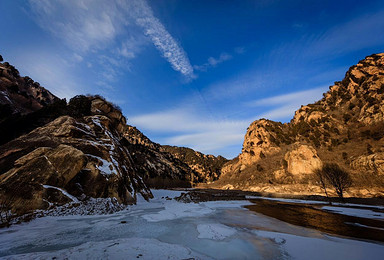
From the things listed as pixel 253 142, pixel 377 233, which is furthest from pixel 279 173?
pixel 377 233

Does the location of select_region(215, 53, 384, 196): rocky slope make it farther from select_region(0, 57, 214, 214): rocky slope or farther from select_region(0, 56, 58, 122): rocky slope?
select_region(0, 56, 58, 122): rocky slope

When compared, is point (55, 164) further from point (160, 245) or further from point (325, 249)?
point (325, 249)

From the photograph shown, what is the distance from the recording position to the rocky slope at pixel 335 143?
3822 centimetres

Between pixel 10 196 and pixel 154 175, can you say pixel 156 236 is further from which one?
pixel 154 175

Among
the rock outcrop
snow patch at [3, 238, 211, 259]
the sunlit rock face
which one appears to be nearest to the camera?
snow patch at [3, 238, 211, 259]

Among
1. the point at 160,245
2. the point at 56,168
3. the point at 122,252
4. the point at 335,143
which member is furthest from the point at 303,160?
the point at 56,168

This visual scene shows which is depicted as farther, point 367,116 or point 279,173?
point 279,173

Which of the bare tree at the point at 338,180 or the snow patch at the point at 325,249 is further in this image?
the bare tree at the point at 338,180

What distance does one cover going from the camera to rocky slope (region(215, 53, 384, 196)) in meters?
38.2

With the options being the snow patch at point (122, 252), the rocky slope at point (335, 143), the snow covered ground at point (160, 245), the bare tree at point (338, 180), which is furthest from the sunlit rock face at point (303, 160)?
the snow patch at point (122, 252)

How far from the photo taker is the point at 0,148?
1332cm

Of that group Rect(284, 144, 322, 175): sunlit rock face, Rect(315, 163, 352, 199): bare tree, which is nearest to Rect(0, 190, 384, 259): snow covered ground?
Rect(315, 163, 352, 199): bare tree

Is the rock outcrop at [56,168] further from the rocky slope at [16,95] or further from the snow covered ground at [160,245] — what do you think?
the rocky slope at [16,95]

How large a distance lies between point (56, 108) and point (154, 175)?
9948 cm
